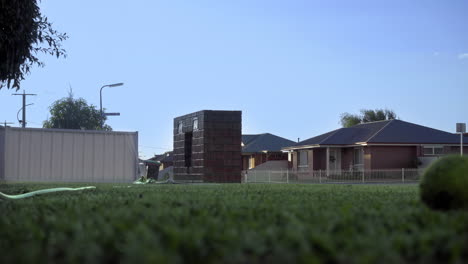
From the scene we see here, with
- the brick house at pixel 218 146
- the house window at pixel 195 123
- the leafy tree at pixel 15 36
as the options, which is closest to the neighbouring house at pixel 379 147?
the brick house at pixel 218 146

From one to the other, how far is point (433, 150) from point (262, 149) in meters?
22.2

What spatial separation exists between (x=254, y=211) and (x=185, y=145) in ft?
75.9

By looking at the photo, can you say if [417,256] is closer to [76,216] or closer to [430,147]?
[76,216]

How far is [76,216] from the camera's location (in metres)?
6.24

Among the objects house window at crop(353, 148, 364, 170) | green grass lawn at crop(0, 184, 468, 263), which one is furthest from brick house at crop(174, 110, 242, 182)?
green grass lawn at crop(0, 184, 468, 263)

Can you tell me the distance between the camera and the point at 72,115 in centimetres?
5422

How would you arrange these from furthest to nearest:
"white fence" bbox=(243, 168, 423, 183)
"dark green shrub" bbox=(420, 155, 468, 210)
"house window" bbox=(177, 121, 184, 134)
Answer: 1. "white fence" bbox=(243, 168, 423, 183)
2. "house window" bbox=(177, 121, 184, 134)
3. "dark green shrub" bbox=(420, 155, 468, 210)

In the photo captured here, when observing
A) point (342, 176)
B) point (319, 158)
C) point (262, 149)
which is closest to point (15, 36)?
point (342, 176)

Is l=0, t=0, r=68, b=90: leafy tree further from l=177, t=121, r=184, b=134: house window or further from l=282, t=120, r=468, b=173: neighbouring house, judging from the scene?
l=282, t=120, r=468, b=173: neighbouring house

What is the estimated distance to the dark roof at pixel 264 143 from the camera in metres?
61.0

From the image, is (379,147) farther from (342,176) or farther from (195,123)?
(195,123)

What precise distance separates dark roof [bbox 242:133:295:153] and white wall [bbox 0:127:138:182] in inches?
1478

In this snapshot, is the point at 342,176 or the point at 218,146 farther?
the point at 342,176

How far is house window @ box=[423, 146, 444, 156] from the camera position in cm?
4153
